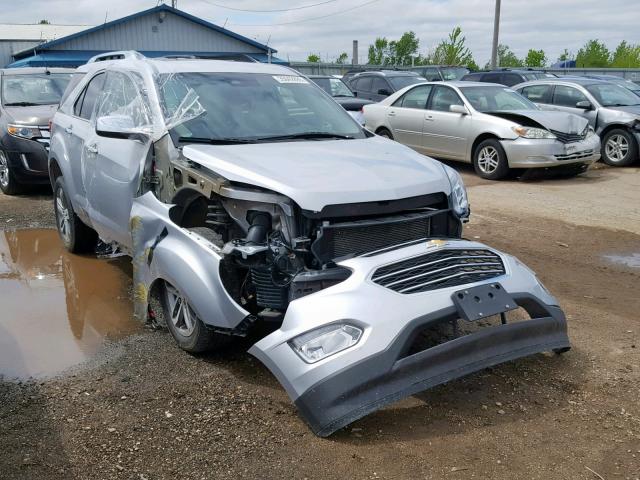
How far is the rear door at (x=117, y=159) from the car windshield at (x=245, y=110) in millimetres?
272

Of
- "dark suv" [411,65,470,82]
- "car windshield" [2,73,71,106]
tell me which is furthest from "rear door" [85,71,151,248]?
"dark suv" [411,65,470,82]

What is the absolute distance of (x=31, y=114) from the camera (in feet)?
32.1

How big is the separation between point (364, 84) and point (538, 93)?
4556 mm

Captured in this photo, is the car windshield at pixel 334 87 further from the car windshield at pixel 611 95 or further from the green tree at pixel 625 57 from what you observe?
the green tree at pixel 625 57

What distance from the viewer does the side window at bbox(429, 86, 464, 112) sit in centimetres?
1210

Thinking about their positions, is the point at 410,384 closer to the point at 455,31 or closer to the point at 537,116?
the point at 537,116

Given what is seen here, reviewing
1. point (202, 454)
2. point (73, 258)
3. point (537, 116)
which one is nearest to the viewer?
point (202, 454)

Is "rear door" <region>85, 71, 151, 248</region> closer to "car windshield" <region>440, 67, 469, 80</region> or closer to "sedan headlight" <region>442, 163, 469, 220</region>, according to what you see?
"sedan headlight" <region>442, 163, 469, 220</region>

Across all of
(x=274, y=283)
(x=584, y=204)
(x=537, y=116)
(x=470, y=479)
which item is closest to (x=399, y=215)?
(x=274, y=283)

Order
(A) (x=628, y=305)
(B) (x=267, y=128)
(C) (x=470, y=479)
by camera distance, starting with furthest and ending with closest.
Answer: (A) (x=628, y=305)
(B) (x=267, y=128)
(C) (x=470, y=479)

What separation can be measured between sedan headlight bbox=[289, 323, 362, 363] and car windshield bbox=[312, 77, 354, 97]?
40.7 ft

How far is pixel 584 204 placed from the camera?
9.38 meters

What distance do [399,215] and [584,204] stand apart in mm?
6191

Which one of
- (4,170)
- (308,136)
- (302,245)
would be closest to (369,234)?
(302,245)
